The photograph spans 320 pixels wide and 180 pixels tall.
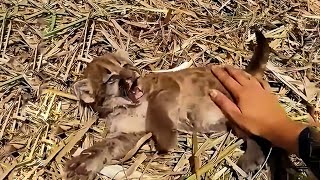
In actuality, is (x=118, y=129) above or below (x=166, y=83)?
below

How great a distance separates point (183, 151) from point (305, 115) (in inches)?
31.5

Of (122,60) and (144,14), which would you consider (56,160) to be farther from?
(144,14)

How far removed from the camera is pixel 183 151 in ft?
12.4

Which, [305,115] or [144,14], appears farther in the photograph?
[144,14]

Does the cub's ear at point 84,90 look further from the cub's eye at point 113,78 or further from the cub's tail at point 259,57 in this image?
the cub's tail at point 259,57

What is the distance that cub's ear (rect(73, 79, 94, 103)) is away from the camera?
3.95 metres

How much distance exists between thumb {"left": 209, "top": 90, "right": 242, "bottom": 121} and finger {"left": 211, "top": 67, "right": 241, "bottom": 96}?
0.19ft

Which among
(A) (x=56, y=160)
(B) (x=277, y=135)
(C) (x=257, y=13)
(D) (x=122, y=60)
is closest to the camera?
(B) (x=277, y=135)

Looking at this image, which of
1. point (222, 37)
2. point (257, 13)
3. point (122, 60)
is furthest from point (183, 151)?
point (257, 13)

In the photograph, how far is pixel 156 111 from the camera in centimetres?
381

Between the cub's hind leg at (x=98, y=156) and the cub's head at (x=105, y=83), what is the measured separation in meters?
0.25

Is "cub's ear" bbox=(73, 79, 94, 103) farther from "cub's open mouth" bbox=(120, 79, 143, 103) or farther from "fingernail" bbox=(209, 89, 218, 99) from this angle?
"fingernail" bbox=(209, 89, 218, 99)

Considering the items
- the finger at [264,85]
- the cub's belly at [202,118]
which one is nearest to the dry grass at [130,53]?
the cub's belly at [202,118]

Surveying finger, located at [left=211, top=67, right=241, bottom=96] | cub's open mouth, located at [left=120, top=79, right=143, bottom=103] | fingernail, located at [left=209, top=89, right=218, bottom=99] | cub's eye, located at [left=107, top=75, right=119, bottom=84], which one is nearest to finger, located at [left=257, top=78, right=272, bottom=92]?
finger, located at [left=211, top=67, right=241, bottom=96]
